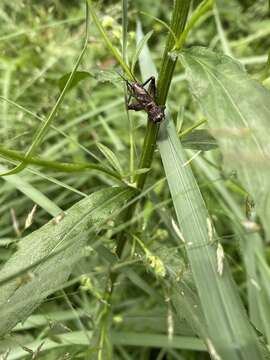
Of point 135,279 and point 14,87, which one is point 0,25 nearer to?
point 14,87

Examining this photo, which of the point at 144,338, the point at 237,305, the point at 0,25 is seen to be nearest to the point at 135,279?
the point at 144,338

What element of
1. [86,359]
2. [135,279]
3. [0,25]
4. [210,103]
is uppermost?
[0,25]

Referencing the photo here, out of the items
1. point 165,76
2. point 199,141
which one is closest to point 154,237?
point 199,141

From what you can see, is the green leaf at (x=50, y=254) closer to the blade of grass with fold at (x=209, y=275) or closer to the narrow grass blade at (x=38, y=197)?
the blade of grass with fold at (x=209, y=275)

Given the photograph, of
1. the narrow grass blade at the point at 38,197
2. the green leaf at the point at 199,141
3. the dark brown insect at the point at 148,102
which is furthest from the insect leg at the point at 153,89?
the narrow grass blade at the point at 38,197

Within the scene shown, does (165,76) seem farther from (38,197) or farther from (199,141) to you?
(38,197)
